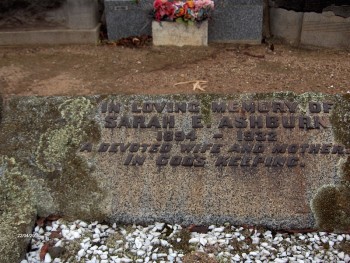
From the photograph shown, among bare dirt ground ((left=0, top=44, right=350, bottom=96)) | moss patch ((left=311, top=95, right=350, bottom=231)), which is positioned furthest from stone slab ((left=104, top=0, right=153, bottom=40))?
moss patch ((left=311, top=95, right=350, bottom=231))

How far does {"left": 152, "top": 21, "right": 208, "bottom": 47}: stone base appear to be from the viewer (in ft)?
21.9

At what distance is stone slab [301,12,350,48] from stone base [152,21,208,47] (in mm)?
1524

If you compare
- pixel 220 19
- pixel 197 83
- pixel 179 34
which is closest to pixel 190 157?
pixel 197 83

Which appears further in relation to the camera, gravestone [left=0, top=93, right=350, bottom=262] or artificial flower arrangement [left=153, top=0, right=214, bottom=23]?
artificial flower arrangement [left=153, top=0, right=214, bottom=23]

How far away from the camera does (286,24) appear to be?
22.9ft

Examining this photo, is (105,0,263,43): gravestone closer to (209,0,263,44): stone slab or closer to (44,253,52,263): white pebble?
(209,0,263,44): stone slab

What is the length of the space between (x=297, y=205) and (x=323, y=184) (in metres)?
0.27

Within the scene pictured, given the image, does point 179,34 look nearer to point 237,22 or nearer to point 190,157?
point 237,22

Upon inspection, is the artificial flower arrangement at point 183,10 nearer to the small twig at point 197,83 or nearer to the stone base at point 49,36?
the stone base at point 49,36

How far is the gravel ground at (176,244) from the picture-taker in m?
3.43

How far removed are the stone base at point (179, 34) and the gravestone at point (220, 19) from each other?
0.30 m

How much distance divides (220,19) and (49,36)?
264 cm

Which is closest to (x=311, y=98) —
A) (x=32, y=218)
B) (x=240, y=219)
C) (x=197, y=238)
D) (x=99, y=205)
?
(x=240, y=219)

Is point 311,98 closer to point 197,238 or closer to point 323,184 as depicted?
point 323,184
